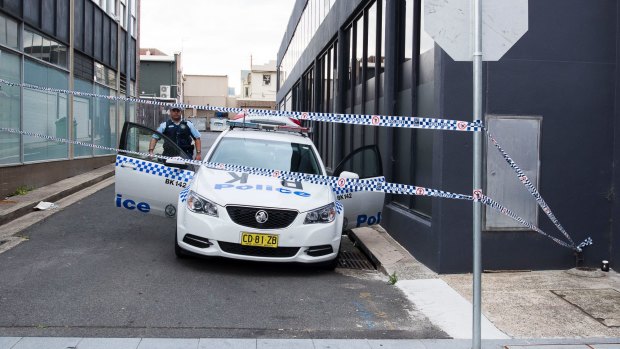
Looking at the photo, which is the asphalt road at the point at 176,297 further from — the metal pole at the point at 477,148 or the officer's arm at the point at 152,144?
the officer's arm at the point at 152,144

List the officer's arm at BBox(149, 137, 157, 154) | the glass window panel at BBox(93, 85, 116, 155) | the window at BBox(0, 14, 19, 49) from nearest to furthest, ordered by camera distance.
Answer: the officer's arm at BBox(149, 137, 157, 154)
the window at BBox(0, 14, 19, 49)
the glass window panel at BBox(93, 85, 116, 155)

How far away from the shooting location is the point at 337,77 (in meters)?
14.9

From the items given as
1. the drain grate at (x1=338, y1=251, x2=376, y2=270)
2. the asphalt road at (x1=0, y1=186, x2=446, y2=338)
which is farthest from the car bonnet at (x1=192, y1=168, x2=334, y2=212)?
the drain grate at (x1=338, y1=251, x2=376, y2=270)

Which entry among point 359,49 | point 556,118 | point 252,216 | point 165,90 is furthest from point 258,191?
point 165,90

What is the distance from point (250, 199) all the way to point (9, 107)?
7327 mm

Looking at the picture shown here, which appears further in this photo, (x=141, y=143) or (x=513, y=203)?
(x=141, y=143)

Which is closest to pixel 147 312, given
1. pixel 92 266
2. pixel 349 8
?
pixel 92 266

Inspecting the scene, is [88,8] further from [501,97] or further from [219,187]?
[501,97]

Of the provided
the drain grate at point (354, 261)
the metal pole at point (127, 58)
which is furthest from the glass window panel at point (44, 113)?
the drain grate at point (354, 261)

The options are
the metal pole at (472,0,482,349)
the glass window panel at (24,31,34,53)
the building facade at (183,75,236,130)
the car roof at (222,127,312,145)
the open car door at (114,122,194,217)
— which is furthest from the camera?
the building facade at (183,75,236,130)

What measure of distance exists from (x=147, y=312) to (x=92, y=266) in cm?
194

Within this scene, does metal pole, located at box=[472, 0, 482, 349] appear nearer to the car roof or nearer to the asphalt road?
the asphalt road

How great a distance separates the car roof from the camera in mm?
8281

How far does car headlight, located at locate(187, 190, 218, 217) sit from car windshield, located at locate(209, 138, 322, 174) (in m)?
1.09
